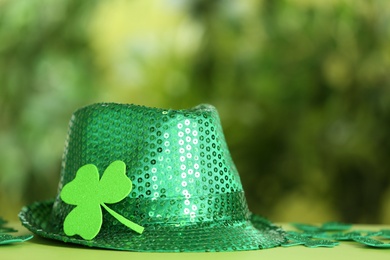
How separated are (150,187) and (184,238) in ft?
0.34

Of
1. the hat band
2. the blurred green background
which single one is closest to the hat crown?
the hat band

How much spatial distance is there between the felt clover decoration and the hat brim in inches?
0.7

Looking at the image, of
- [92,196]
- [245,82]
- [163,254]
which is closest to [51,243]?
[92,196]

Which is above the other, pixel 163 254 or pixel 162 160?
pixel 162 160

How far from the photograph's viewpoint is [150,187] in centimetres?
108

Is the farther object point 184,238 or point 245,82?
point 245,82

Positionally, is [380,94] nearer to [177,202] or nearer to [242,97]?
[242,97]

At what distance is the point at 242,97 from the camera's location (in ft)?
8.29

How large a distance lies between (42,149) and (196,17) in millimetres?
774

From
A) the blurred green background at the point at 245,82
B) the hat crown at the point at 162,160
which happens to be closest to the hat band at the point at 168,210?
the hat crown at the point at 162,160

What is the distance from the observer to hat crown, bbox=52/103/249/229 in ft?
3.53

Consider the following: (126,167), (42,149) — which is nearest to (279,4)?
(42,149)

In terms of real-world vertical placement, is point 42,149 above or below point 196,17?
below

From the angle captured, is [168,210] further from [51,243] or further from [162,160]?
[51,243]
